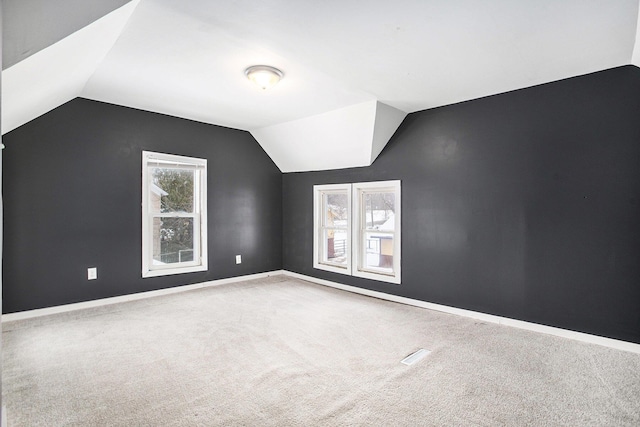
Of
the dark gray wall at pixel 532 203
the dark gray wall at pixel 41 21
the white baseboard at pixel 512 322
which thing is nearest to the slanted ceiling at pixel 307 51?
the dark gray wall at pixel 41 21

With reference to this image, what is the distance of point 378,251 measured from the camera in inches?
183

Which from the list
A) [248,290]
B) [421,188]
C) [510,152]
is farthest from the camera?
[248,290]

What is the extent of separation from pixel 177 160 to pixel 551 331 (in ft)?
14.7

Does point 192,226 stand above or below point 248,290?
above

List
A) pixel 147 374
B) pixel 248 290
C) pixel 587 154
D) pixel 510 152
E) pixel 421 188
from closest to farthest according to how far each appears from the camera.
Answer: pixel 147 374 → pixel 587 154 → pixel 510 152 → pixel 421 188 → pixel 248 290

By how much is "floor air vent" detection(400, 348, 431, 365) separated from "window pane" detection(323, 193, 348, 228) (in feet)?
8.27

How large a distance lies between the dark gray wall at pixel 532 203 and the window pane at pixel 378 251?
1.35 feet

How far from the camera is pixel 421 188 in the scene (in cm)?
398

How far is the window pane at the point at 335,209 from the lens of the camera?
5.13 m

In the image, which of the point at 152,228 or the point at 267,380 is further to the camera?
the point at 152,228

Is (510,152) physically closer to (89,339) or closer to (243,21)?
(243,21)

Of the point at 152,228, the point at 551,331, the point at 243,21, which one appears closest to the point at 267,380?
the point at 243,21

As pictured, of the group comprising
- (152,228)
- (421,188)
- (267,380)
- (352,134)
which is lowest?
(267,380)

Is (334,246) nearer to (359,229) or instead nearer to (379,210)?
(359,229)
